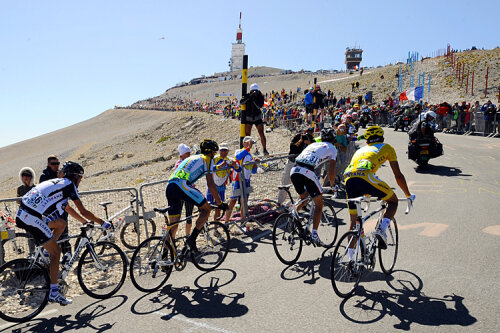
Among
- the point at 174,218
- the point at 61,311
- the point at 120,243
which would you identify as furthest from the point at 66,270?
the point at 120,243

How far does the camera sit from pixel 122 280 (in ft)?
20.1

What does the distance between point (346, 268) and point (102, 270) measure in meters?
3.53

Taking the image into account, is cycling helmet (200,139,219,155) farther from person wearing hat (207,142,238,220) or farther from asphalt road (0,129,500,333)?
asphalt road (0,129,500,333)

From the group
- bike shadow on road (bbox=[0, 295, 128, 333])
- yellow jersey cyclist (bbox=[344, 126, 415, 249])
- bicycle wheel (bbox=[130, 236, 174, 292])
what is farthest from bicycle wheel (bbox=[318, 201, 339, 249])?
bike shadow on road (bbox=[0, 295, 128, 333])

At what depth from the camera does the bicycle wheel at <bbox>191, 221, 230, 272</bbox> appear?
680 centimetres

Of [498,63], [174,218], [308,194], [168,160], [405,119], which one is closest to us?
[174,218]

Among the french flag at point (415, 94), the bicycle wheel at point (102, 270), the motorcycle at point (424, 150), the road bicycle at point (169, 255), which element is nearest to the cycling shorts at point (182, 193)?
the road bicycle at point (169, 255)

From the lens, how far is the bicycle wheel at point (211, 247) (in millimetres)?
6805

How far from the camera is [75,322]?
524 cm

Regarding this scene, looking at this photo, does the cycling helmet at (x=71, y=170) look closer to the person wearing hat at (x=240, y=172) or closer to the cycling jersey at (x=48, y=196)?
the cycling jersey at (x=48, y=196)

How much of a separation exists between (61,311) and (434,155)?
12957 millimetres

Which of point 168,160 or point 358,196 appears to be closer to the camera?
point 358,196

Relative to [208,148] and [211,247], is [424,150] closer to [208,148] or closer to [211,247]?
[208,148]

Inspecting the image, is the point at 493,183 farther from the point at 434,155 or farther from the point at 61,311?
the point at 61,311
